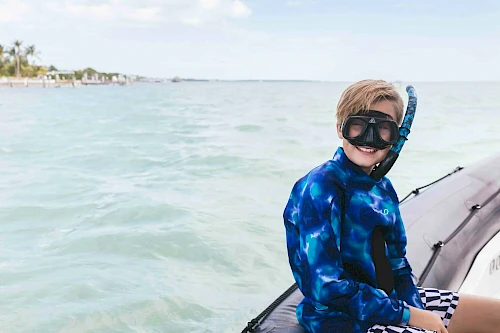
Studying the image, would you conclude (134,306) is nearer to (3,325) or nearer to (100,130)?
(3,325)

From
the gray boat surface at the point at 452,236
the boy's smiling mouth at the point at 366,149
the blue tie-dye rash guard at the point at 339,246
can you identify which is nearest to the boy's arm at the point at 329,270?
the blue tie-dye rash guard at the point at 339,246

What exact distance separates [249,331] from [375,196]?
0.42 meters

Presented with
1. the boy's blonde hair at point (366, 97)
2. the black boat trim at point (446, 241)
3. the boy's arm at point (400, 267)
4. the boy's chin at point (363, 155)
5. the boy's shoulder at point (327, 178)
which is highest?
the boy's blonde hair at point (366, 97)

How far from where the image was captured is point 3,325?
261 cm

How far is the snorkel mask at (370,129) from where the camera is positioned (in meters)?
1.09

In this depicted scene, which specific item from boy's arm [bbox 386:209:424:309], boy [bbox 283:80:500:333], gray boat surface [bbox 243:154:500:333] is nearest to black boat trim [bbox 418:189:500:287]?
gray boat surface [bbox 243:154:500:333]

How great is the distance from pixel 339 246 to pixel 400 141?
0.26 m

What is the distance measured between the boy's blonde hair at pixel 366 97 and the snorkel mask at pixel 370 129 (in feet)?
0.06

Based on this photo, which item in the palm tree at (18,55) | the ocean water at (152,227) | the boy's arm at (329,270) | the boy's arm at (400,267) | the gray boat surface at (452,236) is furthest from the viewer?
the palm tree at (18,55)

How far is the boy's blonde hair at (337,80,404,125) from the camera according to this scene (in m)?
1.09

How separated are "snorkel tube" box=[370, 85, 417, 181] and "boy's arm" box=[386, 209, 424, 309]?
0.35 feet

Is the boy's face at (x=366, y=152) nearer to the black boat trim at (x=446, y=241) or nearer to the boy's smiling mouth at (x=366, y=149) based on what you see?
the boy's smiling mouth at (x=366, y=149)

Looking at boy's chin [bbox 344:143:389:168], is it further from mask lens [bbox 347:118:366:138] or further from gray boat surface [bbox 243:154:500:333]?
gray boat surface [bbox 243:154:500:333]

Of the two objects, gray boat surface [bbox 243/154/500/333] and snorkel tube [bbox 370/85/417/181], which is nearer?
snorkel tube [bbox 370/85/417/181]
